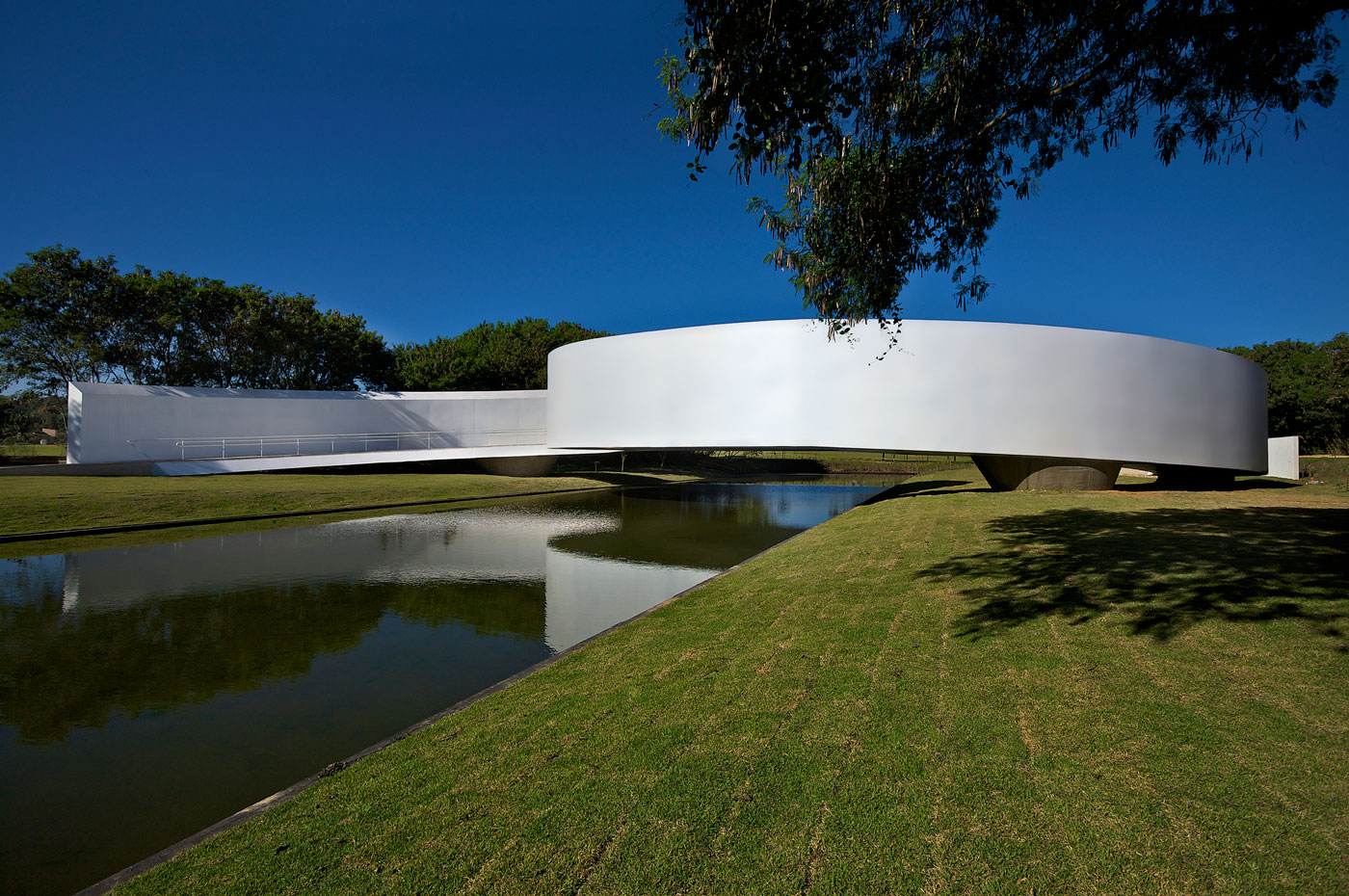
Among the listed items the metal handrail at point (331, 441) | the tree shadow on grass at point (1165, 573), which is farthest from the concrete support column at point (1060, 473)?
the metal handrail at point (331, 441)

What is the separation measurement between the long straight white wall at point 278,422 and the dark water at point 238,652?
1769cm

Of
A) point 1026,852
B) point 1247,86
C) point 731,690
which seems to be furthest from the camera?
point 1247,86

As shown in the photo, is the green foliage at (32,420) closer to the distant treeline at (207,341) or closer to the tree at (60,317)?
the distant treeline at (207,341)

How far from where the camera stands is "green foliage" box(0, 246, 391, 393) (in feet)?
94.6

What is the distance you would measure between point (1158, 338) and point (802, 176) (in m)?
15.3

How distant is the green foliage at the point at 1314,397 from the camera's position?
36.7 metres

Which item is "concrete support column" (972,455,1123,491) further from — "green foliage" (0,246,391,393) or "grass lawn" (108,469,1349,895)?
"green foliage" (0,246,391,393)

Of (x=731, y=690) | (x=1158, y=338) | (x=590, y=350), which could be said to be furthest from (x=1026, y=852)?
(x=590, y=350)

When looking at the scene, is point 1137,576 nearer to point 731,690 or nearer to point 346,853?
point 731,690

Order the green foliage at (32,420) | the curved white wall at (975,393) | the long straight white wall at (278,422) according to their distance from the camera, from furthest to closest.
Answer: the green foliage at (32,420) < the long straight white wall at (278,422) < the curved white wall at (975,393)

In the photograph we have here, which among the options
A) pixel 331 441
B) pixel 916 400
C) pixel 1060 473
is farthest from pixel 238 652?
pixel 331 441

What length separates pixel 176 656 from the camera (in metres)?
5.94

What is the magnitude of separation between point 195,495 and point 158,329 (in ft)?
73.3

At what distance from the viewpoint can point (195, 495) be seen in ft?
54.2
